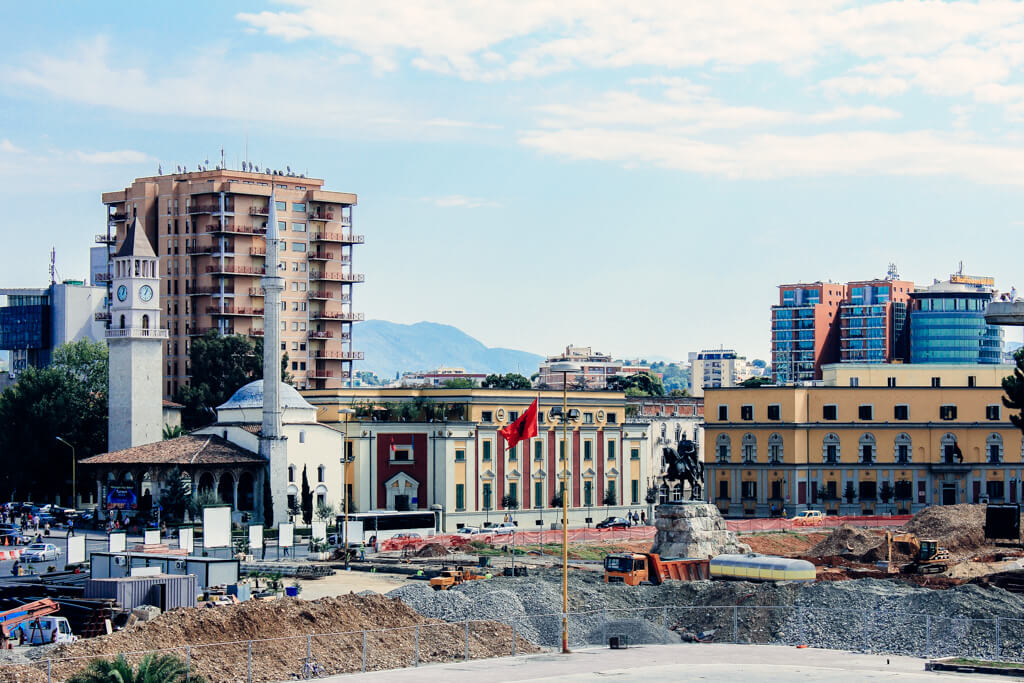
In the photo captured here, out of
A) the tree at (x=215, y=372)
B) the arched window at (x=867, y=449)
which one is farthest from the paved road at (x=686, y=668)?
the tree at (x=215, y=372)

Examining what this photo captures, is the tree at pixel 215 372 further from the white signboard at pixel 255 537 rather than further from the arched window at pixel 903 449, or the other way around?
the arched window at pixel 903 449

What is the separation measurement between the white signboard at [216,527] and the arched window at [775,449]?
1922 inches

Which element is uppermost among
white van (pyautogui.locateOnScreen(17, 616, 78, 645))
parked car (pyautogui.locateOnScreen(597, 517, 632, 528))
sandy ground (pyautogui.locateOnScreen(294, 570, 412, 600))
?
white van (pyautogui.locateOnScreen(17, 616, 78, 645))

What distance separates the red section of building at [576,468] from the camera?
115 m

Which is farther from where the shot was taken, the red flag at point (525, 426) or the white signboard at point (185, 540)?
the white signboard at point (185, 540)

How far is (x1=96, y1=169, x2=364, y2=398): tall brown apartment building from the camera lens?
15400cm

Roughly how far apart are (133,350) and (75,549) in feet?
126

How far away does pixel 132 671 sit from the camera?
3925 centimetres

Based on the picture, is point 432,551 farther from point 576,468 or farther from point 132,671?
point 132,671

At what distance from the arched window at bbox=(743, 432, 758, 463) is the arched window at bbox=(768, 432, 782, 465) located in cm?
109

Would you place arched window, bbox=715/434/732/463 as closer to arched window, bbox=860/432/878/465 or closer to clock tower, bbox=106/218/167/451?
arched window, bbox=860/432/878/465

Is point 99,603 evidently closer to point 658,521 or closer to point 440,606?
point 440,606

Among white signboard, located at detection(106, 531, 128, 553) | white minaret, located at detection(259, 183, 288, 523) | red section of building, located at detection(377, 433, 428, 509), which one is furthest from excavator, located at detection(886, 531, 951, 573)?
white minaret, located at detection(259, 183, 288, 523)

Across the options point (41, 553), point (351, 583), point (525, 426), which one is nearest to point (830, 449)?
point (351, 583)
